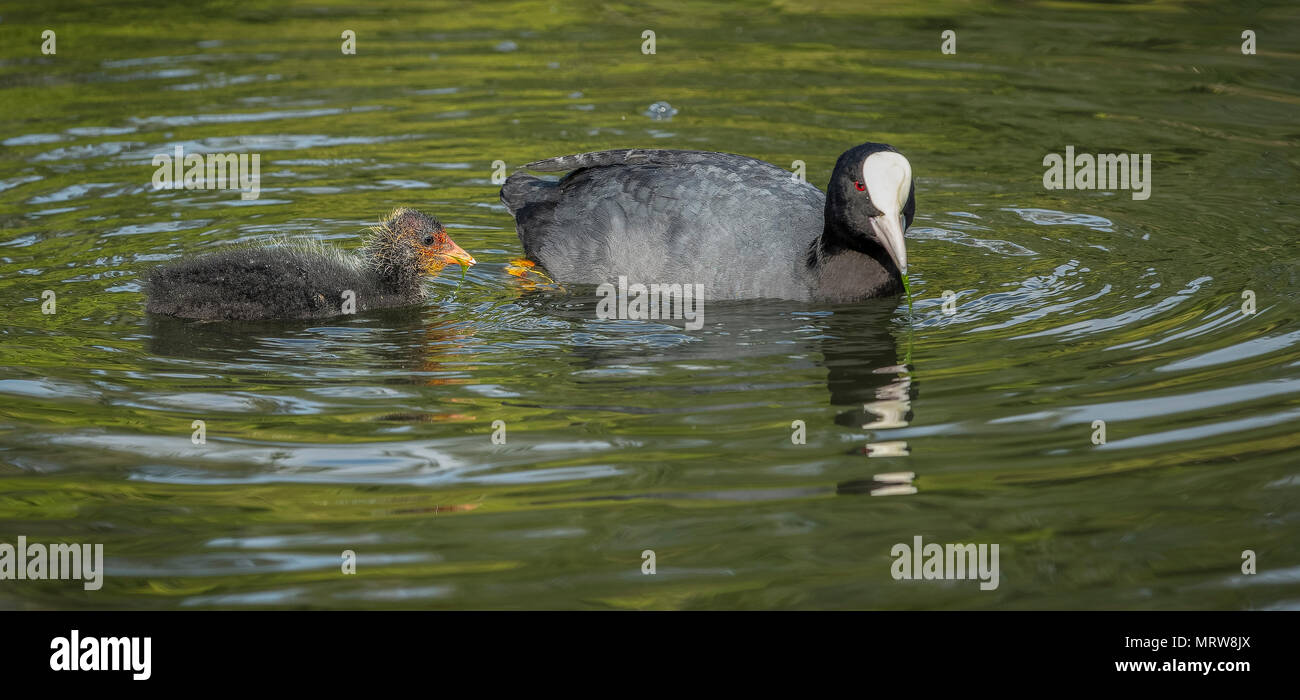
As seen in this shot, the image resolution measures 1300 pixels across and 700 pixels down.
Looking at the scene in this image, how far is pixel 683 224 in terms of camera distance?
7.00m

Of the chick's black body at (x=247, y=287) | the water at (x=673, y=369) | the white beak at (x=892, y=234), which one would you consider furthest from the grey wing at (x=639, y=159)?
the chick's black body at (x=247, y=287)

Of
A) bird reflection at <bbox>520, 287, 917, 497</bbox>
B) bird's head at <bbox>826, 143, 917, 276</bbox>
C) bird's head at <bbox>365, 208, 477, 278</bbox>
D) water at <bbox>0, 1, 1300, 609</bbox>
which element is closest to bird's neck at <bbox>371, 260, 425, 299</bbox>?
bird's head at <bbox>365, 208, 477, 278</bbox>

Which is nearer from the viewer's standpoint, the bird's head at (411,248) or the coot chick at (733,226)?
the coot chick at (733,226)

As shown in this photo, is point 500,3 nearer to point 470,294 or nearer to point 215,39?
point 215,39

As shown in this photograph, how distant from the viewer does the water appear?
14.0 ft

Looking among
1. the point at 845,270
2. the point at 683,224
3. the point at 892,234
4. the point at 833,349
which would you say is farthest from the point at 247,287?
the point at 892,234

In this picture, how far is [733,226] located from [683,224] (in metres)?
0.24

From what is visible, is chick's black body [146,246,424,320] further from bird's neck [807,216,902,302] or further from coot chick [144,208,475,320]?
bird's neck [807,216,902,302]

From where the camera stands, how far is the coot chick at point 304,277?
658 centimetres

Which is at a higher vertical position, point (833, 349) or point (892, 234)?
point (892, 234)

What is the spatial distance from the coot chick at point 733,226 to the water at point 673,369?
19 cm

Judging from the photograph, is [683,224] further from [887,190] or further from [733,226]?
[887,190]

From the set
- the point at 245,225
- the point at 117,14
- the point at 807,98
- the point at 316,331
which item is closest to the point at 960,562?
the point at 316,331

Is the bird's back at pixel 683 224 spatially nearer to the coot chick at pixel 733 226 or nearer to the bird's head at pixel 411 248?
the coot chick at pixel 733 226
